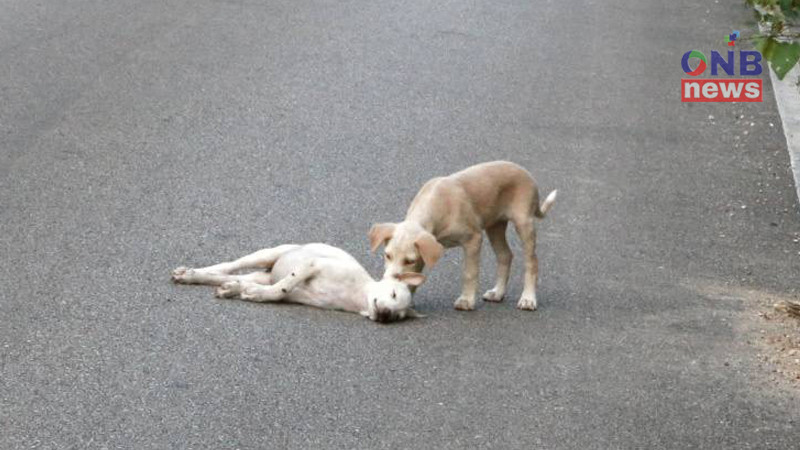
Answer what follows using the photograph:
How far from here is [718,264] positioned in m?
9.90

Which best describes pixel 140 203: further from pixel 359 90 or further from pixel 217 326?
pixel 359 90

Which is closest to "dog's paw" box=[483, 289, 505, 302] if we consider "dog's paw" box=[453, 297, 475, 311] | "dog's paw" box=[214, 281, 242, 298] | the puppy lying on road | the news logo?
"dog's paw" box=[453, 297, 475, 311]

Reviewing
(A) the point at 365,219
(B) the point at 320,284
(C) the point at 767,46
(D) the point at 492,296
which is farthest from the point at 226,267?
(C) the point at 767,46

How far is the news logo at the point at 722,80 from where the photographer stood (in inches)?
574

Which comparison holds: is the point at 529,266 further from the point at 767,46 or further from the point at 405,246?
the point at 767,46

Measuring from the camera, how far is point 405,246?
801cm

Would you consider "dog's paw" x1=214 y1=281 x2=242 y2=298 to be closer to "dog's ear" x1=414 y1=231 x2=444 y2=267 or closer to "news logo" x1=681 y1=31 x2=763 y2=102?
"dog's ear" x1=414 y1=231 x2=444 y2=267

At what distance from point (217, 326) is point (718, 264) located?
11.8ft

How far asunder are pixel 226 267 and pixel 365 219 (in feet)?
5.35

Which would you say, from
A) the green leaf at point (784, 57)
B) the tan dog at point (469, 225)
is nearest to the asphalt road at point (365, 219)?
the tan dog at point (469, 225)

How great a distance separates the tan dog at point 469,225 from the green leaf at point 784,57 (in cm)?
188

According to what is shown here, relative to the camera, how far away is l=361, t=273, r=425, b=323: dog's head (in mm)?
7969

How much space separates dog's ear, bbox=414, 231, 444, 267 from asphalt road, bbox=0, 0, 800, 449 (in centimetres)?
39

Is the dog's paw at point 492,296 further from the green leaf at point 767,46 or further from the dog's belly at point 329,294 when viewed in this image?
the green leaf at point 767,46
